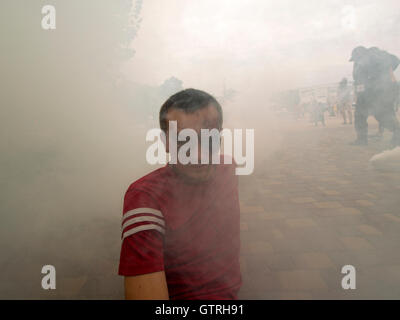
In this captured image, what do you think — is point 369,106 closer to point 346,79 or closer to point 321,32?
point 346,79

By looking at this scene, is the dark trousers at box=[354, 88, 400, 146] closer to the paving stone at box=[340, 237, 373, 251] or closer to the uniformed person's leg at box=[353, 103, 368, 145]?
the uniformed person's leg at box=[353, 103, 368, 145]

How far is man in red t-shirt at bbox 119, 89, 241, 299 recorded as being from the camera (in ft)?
2.41

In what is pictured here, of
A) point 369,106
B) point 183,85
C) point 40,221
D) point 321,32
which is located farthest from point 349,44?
point 40,221

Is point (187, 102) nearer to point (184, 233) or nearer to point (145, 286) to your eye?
point (184, 233)

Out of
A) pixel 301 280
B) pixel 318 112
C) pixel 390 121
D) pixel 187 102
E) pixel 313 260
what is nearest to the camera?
pixel 187 102

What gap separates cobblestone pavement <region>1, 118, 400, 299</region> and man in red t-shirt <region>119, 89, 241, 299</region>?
57 centimetres

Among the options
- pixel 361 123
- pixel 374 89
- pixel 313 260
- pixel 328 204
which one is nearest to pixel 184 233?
pixel 313 260

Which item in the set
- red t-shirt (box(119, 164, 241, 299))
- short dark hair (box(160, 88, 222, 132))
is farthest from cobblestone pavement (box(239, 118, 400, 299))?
short dark hair (box(160, 88, 222, 132))

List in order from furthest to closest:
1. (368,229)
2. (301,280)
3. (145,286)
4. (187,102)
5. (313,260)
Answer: (368,229)
(313,260)
(301,280)
(187,102)
(145,286)

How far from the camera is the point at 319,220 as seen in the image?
1.67 meters

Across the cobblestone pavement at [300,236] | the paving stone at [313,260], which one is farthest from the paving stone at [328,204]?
the paving stone at [313,260]

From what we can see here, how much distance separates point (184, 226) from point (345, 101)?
173 cm
